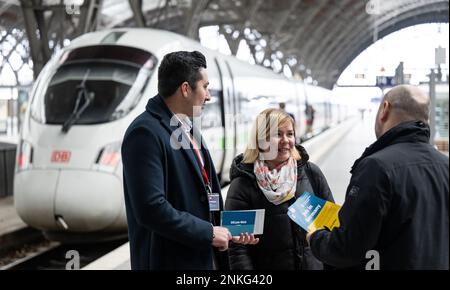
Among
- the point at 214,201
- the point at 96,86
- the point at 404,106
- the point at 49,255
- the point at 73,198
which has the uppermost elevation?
the point at 96,86

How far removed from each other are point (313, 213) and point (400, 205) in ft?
1.70

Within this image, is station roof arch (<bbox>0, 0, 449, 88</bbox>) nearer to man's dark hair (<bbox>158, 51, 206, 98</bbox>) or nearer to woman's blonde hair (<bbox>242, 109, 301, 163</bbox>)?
woman's blonde hair (<bbox>242, 109, 301, 163</bbox>)

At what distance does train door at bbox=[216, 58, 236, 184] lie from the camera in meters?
8.47

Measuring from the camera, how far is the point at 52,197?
21.5ft

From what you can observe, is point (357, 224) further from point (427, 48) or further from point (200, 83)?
point (427, 48)

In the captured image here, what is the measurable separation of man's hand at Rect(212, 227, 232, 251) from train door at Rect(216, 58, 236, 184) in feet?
18.3

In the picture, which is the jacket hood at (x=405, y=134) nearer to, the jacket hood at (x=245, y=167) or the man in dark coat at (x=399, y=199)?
the man in dark coat at (x=399, y=199)

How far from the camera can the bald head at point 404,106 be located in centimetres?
227

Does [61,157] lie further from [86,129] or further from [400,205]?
[400,205]

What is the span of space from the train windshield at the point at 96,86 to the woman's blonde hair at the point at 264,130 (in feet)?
13.0

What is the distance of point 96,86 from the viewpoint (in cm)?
678

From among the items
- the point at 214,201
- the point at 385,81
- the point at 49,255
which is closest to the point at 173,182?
the point at 214,201

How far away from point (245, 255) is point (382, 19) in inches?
57.9

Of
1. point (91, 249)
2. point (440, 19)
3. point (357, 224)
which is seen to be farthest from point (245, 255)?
point (91, 249)
